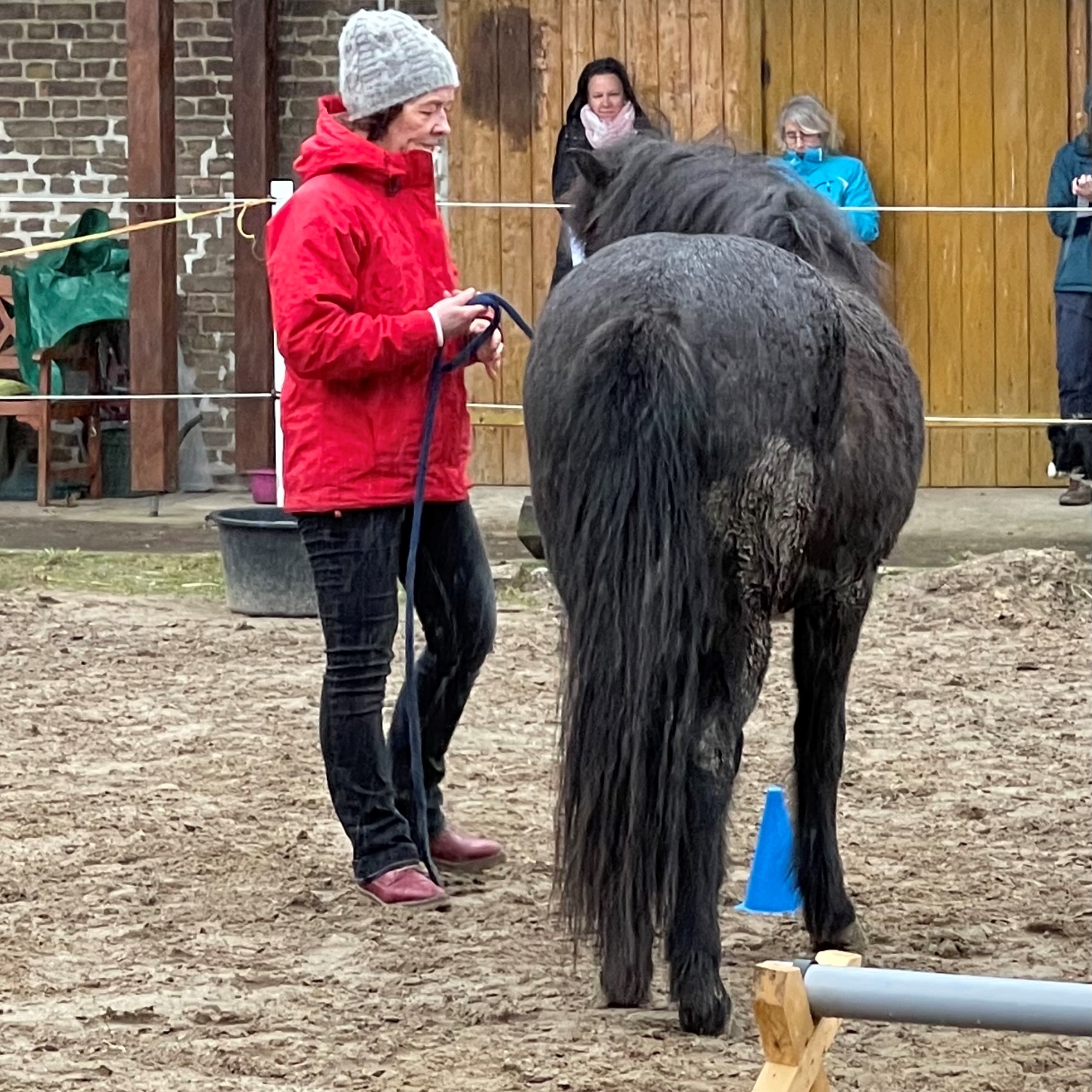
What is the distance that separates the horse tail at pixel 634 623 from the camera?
133 inches

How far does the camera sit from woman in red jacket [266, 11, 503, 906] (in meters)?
4.04

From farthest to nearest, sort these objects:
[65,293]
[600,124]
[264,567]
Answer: [65,293] < [600,124] < [264,567]

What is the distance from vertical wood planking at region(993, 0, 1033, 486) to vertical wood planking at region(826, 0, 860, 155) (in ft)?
2.00

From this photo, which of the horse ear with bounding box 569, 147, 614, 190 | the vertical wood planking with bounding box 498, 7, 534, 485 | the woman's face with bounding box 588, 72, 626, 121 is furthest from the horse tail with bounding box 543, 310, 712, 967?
the vertical wood planking with bounding box 498, 7, 534, 485

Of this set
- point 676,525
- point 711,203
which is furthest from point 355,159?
point 676,525

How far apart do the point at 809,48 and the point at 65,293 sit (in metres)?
3.94

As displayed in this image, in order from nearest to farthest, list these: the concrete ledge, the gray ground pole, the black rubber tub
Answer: the gray ground pole < the black rubber tub < the concrete ledge

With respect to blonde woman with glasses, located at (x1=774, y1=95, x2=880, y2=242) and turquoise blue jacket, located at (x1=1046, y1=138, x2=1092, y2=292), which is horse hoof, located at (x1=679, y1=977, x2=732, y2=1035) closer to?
blonde woman with glasses, located at (x1=774, y1=95, x2=880, y2=242)

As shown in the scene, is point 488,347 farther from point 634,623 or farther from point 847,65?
point 847,65

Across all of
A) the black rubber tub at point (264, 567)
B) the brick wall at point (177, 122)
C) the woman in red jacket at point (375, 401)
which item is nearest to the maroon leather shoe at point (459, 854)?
the woman in red jacket at point (375, 401)

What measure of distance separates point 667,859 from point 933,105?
24.9 feet

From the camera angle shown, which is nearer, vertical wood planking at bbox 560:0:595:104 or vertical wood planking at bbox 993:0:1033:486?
vertical wood planking at bbox 993:0:1033:486

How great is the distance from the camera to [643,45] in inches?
410

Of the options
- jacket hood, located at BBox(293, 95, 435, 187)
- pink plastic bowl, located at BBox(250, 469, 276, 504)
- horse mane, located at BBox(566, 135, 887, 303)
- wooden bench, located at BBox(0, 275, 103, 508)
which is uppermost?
jacket hood, located at BBox(293, 95, 435, 187)
